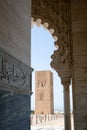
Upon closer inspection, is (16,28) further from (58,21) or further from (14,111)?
(58,21)

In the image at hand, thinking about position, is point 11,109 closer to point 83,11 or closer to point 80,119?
point 80,119

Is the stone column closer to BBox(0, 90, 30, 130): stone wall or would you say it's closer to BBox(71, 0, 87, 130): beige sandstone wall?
BBox(71, 0, 87, 130): beige sandstone wall

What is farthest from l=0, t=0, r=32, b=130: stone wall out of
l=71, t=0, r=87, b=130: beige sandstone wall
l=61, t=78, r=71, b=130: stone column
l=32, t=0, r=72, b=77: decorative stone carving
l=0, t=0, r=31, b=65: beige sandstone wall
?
l=61, t=78, r=71, b=130: stone column

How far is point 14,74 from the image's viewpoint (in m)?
2.03

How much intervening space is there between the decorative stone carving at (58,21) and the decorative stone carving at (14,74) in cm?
275

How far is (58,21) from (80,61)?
109 cm

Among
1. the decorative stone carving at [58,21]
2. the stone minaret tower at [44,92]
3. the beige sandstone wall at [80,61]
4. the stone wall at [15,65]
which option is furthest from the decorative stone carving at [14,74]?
the stone minaret tower at [44,92]

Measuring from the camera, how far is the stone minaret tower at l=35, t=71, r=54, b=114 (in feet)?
51.5

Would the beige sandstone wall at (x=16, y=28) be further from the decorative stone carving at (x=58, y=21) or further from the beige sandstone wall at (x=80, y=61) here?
the decorative stone carving at (x=58, y=21)

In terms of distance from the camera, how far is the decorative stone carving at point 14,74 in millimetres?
A: 1793

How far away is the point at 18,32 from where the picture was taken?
2.25m

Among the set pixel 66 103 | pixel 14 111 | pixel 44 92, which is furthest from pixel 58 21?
pixel 44 92

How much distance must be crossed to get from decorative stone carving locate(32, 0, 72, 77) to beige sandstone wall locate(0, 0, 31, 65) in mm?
2603

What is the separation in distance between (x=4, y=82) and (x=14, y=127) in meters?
0.40
